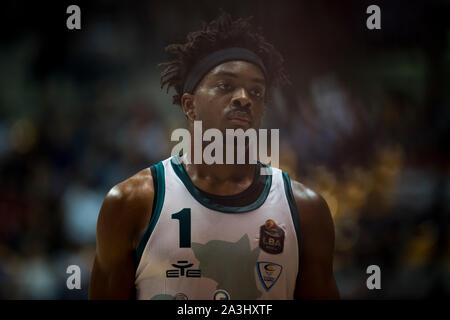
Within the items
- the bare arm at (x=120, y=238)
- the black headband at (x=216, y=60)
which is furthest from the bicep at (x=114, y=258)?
the black headband at (x=216, y=60)

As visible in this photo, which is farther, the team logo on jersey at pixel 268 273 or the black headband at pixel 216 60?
the black headband at pixel 216 60

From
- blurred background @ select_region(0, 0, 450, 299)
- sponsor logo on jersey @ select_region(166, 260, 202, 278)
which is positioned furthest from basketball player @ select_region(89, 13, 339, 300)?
blurred background @ select_region(0, 0, 450, 299)

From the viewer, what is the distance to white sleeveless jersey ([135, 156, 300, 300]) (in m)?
1.55

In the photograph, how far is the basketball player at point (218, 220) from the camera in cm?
156

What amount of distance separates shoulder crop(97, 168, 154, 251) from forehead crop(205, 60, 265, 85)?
19.3 inches

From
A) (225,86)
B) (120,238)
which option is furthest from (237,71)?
(120,238)

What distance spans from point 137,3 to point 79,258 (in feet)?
4.40

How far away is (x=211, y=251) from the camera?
1565 mm

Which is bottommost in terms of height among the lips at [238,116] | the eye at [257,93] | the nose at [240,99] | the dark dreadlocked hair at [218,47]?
the lips at [238,116]

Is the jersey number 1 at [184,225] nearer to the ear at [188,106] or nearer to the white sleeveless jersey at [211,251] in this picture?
the white sleeveless jersey at [211,251]

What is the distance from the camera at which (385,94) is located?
88.5 inches

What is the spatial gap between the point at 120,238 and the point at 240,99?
0.69m

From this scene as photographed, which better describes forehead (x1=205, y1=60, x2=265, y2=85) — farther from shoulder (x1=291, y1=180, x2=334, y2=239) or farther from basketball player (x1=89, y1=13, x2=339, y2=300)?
shoulder (x1=291, y1=180, x2=334, y2=239)

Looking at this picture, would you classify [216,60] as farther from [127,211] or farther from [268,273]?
[268,273]
